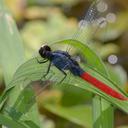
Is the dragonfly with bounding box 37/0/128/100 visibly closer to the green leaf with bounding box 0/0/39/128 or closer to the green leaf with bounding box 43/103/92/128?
the green leaf with bounding box 0/0/39/128

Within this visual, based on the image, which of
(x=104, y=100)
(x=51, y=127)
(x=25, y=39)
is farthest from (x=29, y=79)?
(x=25, y=39)

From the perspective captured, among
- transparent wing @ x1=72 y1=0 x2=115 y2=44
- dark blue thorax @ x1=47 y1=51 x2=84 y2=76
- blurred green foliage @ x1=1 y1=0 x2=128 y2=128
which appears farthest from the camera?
blurred green foliage @ x1=1 y1=0 x2=128 y2=128

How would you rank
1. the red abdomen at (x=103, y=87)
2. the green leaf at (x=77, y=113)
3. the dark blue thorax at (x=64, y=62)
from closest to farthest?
1. the red abdomen at (x=103, y=87)
2. the dark blue thorax at (x=64, y=62)
3. the green leaf at (x=77, y=113)

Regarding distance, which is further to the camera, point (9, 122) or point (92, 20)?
point (92, 20)

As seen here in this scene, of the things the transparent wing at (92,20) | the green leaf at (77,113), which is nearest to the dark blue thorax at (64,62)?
the transparent wing at (92,20)

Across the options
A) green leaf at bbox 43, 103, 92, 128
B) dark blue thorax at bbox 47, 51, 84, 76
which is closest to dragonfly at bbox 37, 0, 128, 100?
dark blue thorax at bbox 47, 51, 84, 76

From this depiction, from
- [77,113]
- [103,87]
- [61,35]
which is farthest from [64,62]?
[61,35]

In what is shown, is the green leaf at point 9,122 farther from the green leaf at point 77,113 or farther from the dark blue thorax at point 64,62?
the green leaf at point 77,113

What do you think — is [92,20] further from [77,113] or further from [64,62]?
[77,113]
